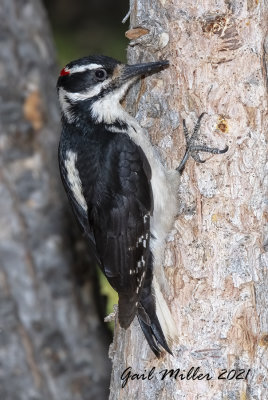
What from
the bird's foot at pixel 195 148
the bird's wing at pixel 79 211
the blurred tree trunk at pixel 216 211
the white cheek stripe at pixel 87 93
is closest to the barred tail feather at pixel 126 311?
the blurred tree trunk at pixel 216 211

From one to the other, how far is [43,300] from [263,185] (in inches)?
86.1

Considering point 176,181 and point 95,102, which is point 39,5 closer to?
point 95,102

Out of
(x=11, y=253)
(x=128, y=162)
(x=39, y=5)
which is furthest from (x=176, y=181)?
(x=39, y=5)

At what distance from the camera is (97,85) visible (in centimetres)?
402

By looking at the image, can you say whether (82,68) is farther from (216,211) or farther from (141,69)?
(216,211)

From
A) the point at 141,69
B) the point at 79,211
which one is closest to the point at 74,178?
the point at 79,211

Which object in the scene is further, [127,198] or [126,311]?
[127,198]

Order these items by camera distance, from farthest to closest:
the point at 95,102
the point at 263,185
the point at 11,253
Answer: the point at 11,253, the point at 95,102, the point at 263,185

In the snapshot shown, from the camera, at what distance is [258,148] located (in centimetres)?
365

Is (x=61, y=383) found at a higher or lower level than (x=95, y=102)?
lower

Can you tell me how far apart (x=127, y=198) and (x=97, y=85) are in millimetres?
610

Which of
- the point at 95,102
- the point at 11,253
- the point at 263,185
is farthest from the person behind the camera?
the point at 11,253

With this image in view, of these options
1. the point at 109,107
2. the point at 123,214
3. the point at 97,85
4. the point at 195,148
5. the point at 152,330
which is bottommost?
the point at 152,330

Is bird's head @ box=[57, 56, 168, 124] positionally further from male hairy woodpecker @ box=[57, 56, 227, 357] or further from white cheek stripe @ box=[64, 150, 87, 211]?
white cheek stripe @ box=[64, 150, 87, 211]
